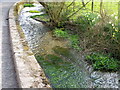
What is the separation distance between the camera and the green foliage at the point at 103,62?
15.8ft

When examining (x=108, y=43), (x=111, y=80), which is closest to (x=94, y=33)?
(x=108, y=43)

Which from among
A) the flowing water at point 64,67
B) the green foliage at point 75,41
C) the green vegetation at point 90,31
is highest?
the green vegetation at point 90,31

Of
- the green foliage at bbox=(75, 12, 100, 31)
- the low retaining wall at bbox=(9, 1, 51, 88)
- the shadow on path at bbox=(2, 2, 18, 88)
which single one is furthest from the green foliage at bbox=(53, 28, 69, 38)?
the low retaining wall at bbox=(9, 1, 51, 88)

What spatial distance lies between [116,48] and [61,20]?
316cm

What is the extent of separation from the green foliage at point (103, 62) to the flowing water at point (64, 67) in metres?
0.13

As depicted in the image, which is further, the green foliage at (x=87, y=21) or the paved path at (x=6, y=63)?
the green foliage at (x=87, y=21)

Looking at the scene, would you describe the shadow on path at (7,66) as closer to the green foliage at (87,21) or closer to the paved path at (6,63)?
the paved path at (6,63)

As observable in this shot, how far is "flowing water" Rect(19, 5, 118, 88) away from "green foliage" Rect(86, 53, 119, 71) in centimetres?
13

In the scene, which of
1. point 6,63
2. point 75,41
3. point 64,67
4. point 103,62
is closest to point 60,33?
point 75,41

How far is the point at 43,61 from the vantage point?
530cm

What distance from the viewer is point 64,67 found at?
5.02 meters

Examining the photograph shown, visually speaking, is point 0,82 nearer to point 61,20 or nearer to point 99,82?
point 99,82

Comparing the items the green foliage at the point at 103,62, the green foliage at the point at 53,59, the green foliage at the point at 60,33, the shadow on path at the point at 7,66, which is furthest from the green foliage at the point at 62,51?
the shadow on path at the point at 7,66

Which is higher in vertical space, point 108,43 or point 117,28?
point 117,28
